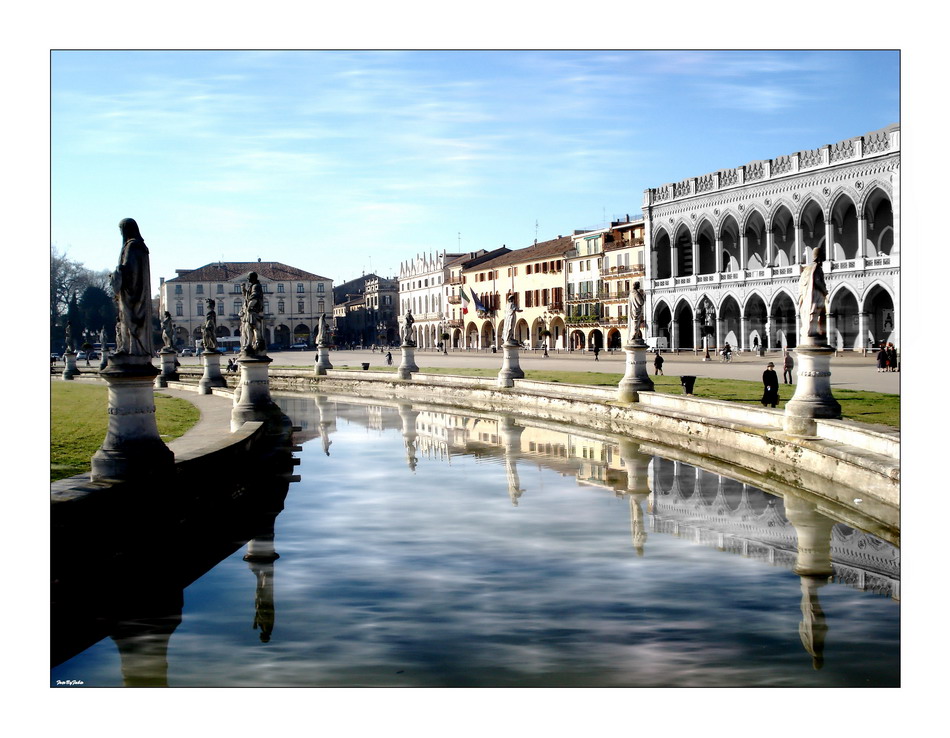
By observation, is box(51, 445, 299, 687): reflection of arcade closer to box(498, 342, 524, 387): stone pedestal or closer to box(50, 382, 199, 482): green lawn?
box(50, 382, 199, 482): green lawn

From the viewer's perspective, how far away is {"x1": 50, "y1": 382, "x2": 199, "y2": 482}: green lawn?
13.1m

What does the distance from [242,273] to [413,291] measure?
68.6 ft

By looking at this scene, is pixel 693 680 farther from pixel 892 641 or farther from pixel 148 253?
pixel 148 253

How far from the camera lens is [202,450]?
513 inches

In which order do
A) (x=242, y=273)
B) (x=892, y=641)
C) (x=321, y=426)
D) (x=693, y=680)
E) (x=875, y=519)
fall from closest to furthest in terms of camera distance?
(x=693, y=680), (x=892, y=641), (x=875, y=519), (x=321, y=426), (x=242, y=273)

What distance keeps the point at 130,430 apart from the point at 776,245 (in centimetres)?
5047

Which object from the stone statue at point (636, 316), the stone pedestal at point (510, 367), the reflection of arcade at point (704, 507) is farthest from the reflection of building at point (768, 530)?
the stone pedestal at point (510, 367)

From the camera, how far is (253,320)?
23094mm

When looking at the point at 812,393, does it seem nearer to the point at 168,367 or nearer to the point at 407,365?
the point at 407,365

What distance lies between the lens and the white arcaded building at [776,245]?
47969 millimetres

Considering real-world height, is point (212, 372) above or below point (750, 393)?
above

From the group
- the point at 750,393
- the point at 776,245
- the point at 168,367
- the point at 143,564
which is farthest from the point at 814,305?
the point at 776,245

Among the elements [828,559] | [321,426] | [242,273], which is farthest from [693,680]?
[242,273]

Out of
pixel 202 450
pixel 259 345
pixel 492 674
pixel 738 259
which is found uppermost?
pixel 738 259
